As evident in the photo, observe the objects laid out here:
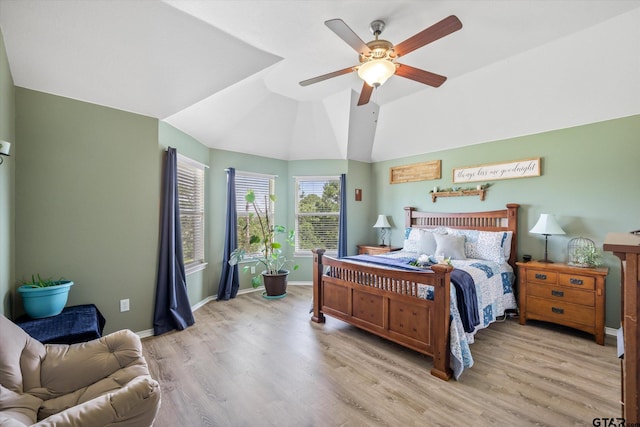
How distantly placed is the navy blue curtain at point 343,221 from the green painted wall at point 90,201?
3.01 metres

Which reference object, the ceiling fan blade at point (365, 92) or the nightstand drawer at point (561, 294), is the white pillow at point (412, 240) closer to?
the nightstand drawer at point (561, 294)

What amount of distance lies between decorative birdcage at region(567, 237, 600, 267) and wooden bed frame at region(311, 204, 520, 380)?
1.90ft

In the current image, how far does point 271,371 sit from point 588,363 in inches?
112

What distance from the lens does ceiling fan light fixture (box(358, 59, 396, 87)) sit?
225 centimetres

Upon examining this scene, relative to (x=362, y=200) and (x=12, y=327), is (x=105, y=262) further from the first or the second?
(x=362, y=200)

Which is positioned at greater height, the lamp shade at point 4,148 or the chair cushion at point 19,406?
the lamp shade at point 4,148

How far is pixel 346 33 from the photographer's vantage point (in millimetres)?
1961

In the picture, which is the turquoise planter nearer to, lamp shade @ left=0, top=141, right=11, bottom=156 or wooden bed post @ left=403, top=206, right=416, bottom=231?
lamp shade @ left=0, top=141, right=11, bottom=156

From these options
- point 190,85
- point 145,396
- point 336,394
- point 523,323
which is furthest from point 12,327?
point 523,323

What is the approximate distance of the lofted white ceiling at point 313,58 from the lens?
2.19 m

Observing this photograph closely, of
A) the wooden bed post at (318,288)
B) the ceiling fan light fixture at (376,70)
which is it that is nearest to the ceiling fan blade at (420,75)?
the ceiling fan light fixture at (376,70)

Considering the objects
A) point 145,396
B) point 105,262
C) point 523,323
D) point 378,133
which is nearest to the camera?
point 145,396

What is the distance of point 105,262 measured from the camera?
285 centimetres

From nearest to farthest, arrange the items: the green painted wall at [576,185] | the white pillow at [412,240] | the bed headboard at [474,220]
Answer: the green painted wall at [576,185], the bed headboard at [474,220], the white pillow at [412,240]
